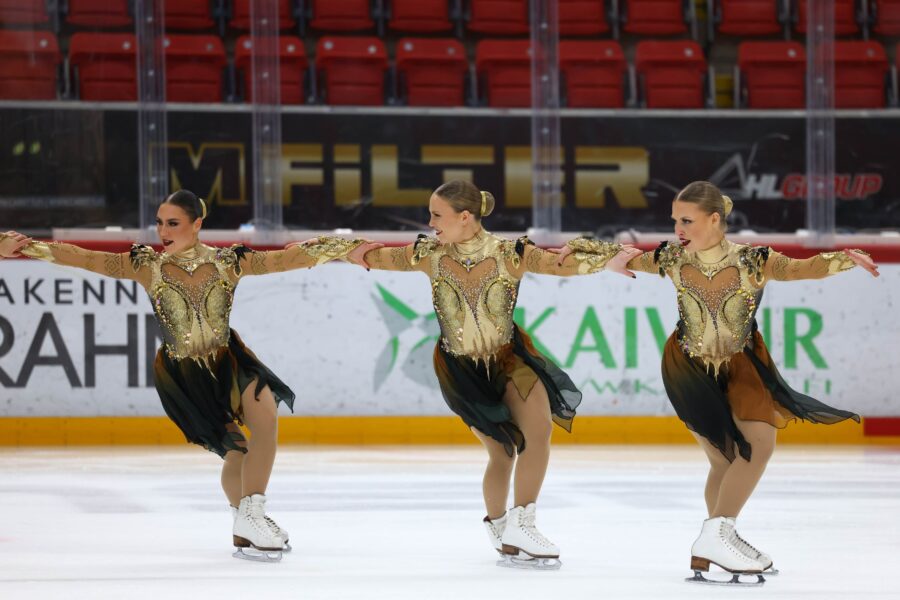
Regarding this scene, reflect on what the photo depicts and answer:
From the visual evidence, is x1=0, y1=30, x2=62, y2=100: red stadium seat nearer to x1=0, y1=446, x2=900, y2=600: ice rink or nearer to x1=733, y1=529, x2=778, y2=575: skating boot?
x1=0, y1=446, x2=900, y2=600: ice rink

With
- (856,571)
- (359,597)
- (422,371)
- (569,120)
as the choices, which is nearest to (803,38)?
(569,120)

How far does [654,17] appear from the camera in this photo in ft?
36.9

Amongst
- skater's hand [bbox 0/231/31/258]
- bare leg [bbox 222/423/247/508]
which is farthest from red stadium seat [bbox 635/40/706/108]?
skater's hand [bbox 0/231/31/258]

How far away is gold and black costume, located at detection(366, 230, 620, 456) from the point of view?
16.1 feet

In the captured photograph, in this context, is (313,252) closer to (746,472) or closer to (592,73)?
(746,472)

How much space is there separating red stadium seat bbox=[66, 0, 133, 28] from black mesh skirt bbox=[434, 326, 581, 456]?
193 inches

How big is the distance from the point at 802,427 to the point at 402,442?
8.40 ft

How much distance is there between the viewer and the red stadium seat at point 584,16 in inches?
410

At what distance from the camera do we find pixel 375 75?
33.0 feet

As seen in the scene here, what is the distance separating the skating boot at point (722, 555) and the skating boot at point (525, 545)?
48 centimetres

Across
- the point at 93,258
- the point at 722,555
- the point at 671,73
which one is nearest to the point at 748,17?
the point at 671,73

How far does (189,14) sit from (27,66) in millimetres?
1288

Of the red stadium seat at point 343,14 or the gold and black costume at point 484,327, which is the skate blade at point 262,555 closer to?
the gold and black costume at point 484,327

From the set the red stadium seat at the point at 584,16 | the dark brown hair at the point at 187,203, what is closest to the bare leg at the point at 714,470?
the dark brown hair at the point at 187,203
